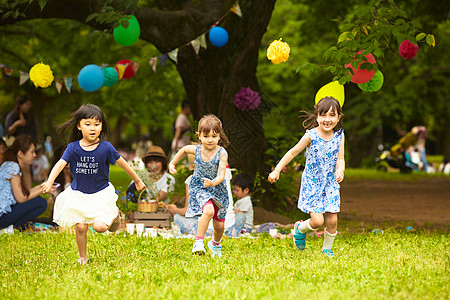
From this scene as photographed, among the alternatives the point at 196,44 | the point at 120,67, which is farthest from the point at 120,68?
the point at 196,44

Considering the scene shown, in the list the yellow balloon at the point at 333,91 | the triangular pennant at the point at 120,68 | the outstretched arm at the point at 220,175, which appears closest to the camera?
the outstretched arm at the point at 220,175

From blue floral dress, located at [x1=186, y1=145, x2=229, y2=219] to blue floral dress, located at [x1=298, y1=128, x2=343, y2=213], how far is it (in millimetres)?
830

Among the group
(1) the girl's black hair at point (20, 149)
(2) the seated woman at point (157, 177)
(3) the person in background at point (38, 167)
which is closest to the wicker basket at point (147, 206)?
(2) the seated woman at point (157, 177)

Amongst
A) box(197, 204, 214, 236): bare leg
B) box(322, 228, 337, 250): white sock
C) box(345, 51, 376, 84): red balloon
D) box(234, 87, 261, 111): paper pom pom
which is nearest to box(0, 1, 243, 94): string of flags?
box(234, 87, 261, 111): paper pom pom

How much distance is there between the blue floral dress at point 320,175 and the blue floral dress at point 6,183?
4302 mm

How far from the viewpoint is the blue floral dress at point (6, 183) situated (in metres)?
8.52

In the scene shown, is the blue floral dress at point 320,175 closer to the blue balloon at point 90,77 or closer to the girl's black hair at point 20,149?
the girl's black hair at point 20,149

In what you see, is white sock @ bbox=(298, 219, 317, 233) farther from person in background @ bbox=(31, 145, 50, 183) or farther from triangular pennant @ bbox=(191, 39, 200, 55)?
person in background @ bbox=(31, 145, 50, 183)

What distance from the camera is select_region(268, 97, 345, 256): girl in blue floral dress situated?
6.32 metres

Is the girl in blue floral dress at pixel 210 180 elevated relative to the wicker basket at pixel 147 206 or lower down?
elevated

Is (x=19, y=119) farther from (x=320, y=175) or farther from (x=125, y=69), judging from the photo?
(x=320, y=175)

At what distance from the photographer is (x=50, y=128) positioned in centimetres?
4188

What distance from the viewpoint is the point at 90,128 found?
585 centimetres

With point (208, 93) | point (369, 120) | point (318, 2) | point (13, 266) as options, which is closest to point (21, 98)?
point (208, 93)
